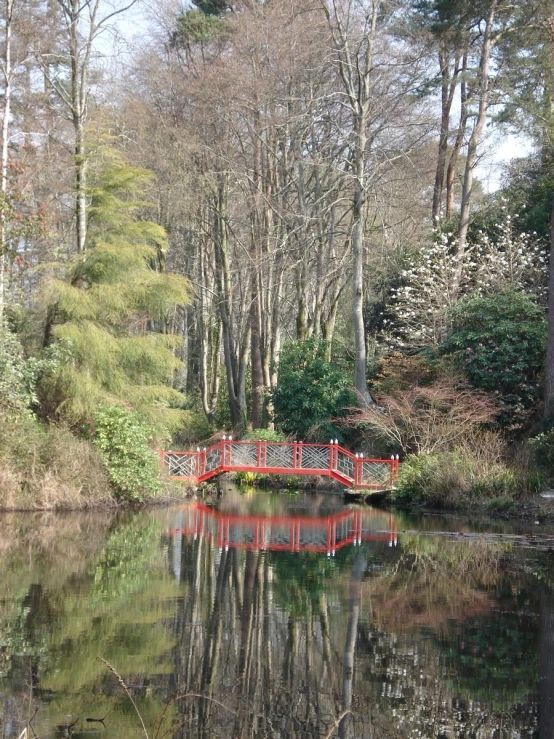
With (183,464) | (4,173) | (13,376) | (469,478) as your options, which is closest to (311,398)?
(183,464)

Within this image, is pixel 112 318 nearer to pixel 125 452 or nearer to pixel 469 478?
pixel 125 452

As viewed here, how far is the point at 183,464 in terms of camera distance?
27.4 metres

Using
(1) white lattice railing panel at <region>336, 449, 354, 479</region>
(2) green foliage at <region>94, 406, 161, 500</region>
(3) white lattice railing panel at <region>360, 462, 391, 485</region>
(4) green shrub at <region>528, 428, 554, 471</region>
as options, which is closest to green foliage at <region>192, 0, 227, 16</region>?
(1) white lattice railing panel at <region>336, 449, 354, 479</region>

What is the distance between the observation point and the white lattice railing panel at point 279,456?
89.8 feet

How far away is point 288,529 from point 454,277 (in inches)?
514

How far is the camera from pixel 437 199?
34.9 m

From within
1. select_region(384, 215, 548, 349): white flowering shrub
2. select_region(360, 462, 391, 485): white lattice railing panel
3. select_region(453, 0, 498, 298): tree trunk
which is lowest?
select_region(360, 462, 391, 485): white lattice railing panel

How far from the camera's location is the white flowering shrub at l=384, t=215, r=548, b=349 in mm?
29641

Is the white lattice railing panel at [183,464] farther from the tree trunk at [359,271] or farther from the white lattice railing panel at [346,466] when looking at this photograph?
the tree trunk at [359,271]

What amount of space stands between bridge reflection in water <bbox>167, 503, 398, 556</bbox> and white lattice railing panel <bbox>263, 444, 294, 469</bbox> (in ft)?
12.7

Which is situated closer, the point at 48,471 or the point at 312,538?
the point at 312,538

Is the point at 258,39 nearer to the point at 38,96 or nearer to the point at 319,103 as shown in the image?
the point at 319,103

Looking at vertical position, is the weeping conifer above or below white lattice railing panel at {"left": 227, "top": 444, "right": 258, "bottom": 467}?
above

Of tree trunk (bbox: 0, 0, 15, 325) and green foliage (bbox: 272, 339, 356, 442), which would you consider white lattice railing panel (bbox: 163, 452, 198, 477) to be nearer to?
green foliage (bbox: 272, 339, 356, 442)
